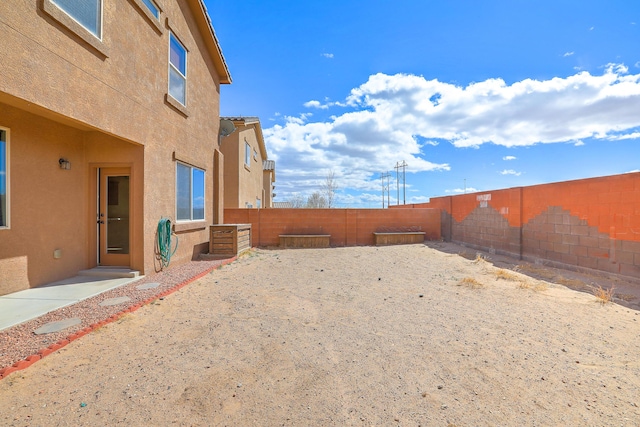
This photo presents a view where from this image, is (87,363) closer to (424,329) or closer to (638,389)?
(424,329)

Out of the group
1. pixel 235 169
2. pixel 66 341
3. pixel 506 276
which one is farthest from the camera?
pixel 235 169

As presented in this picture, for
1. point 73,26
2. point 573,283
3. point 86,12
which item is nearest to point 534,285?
point 573,283

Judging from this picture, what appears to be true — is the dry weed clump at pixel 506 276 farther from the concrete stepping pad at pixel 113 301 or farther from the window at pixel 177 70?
the window at pixel 177 70

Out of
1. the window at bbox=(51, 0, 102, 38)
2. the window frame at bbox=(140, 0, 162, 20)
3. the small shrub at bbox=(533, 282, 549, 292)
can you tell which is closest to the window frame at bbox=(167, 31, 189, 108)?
the window frame at bbox=(140, 0, 162, 20)

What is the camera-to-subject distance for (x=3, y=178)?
4.62m

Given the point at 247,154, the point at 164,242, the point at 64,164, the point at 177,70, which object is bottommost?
the point at 164,242

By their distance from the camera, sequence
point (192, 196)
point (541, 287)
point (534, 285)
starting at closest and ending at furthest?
point (541, 287), point (534, 285), point (192, 196)

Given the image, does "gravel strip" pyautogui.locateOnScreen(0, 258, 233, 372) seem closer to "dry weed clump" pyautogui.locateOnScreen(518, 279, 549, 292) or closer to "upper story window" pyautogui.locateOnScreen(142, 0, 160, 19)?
"upper story window" pyautogui.locateOnScreen(142, 0, 160, 19)

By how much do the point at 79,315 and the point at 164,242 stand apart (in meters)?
2.82

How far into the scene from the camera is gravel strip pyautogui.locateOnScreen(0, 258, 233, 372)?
10.3 feet

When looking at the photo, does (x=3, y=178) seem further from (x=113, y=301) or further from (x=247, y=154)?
(x=247, y=154)

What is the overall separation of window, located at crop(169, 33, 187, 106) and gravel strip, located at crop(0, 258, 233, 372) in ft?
14.7

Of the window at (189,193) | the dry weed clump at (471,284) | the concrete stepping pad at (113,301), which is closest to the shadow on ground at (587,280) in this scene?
the dry weed clump at (471,284)

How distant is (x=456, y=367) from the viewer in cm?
288
